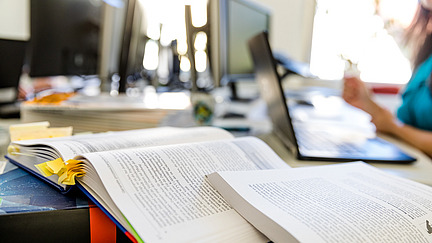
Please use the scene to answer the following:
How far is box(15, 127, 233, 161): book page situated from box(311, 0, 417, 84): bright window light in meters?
3.05

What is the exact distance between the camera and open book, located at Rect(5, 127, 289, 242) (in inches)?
13.7

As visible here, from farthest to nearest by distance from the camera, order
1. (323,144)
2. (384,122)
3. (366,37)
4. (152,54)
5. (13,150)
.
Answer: (366,37) < (152,54) < (384,122) < (323,144) < (13,150)

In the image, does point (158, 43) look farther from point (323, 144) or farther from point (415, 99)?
point (323, 144)

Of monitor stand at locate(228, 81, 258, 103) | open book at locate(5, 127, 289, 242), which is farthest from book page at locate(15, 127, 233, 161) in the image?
monitor stand at locate(228, 81, 258, 103)

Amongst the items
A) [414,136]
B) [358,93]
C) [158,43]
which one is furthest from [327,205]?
[158,43]

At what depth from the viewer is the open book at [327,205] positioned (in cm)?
35

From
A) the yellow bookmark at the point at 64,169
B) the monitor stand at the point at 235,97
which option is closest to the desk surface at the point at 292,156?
the yellow bookmark at the point at 64,169

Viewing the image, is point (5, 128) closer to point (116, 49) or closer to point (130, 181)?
point (130, 181)

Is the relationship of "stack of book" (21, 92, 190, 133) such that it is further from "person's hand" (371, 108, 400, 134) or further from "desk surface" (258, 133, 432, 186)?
"person's hand" (371, 108, 400, 134)

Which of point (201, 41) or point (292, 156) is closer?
point (292, 156)

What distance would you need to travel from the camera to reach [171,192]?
407 millimetres

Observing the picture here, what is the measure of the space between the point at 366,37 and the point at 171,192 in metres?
3.43

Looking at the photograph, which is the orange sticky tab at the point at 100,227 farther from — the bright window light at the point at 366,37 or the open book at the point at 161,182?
the bright window light at the point at 366,37

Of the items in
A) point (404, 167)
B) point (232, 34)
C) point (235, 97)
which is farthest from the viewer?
point (235, 97)
